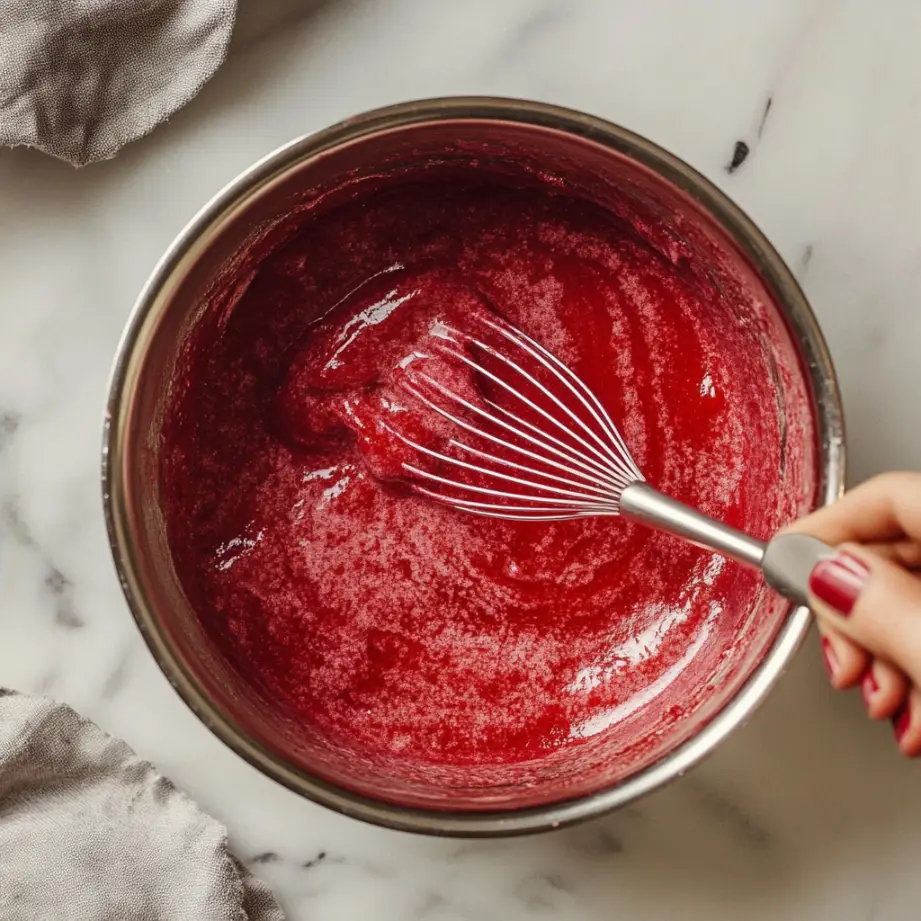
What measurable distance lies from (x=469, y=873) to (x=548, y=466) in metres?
0.41

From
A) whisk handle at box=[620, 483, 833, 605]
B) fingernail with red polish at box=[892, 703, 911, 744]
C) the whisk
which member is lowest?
the whisk

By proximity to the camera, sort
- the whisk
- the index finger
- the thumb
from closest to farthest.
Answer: the thumb < the index finger < the whisk

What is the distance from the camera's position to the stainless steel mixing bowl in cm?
83

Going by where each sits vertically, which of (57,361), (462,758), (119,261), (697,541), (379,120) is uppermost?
(379,120)

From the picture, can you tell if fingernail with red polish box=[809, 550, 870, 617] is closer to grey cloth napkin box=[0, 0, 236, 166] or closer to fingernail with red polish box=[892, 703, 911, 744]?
fingernail with red polish box=[892, 703, 911, 744]

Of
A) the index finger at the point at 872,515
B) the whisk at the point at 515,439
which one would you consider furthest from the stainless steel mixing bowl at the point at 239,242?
the whisk at the point at 515,439

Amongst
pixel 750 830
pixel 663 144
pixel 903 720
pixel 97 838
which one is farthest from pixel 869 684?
pixel 97 838

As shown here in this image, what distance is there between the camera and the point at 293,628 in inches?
39.8

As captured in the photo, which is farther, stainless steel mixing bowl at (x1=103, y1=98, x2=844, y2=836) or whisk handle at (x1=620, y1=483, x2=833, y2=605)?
stainless steel mixing bowl at (x1=103, y1=98, x2=844, y2=836)

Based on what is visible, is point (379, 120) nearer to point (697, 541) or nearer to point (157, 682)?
point (697, 541)

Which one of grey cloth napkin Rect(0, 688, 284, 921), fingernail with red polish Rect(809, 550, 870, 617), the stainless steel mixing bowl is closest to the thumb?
fingernail with red polish Rect(809, 550, 870, 617)

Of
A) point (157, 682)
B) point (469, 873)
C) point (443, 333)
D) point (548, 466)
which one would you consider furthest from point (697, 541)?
point (157, 682)

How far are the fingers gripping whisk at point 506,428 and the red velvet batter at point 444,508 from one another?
0.02 m

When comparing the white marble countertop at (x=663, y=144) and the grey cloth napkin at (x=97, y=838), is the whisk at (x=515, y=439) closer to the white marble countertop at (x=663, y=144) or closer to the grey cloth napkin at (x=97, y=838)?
the white marble countertop at (x=663, y=144)
